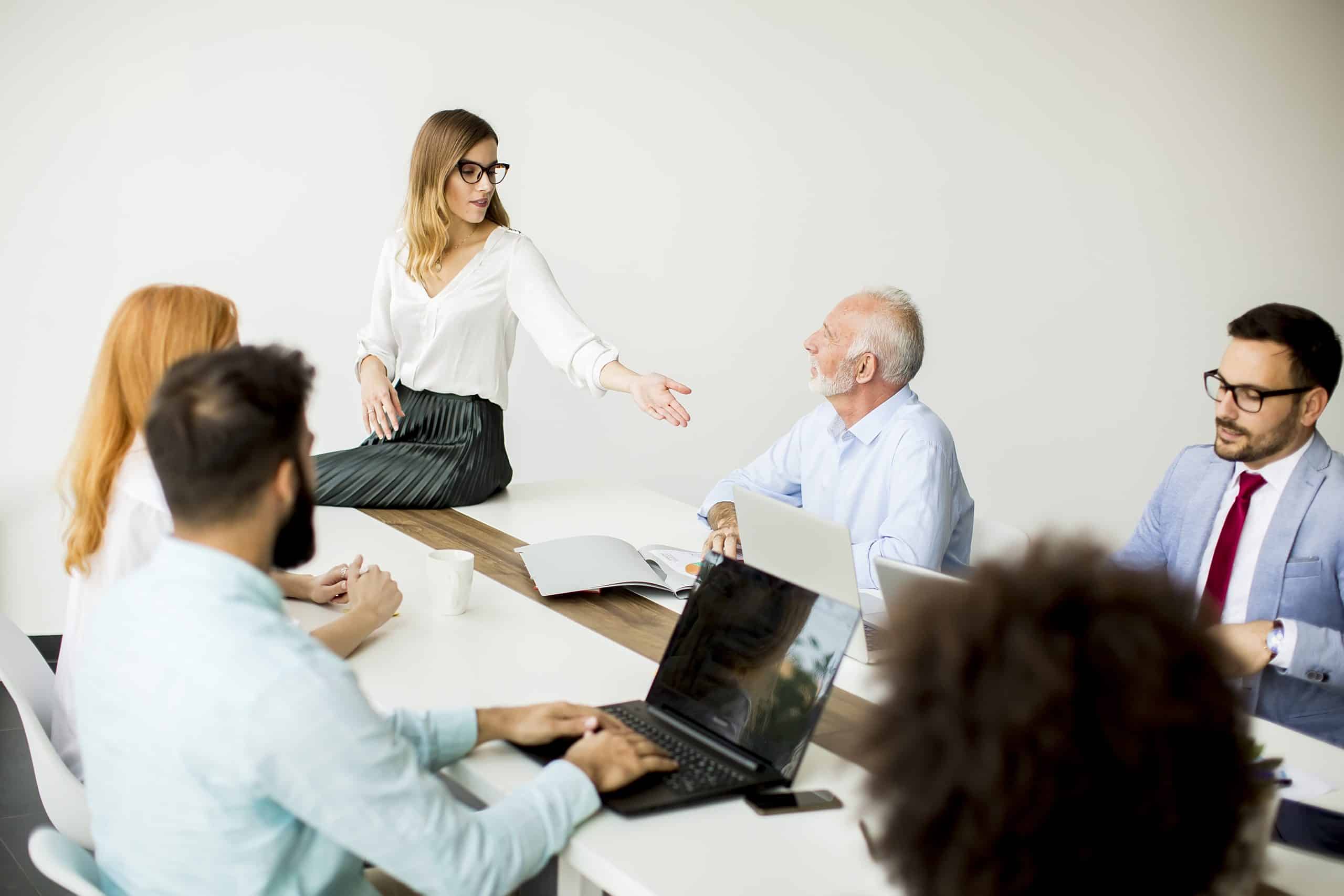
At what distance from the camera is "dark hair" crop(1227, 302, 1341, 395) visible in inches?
86.0

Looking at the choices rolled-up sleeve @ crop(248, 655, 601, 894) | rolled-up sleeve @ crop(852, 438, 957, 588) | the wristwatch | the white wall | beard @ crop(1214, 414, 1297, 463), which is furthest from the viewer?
the white wall

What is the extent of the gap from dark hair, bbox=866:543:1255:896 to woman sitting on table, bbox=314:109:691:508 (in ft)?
6.64

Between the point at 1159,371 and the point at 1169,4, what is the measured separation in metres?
1.70

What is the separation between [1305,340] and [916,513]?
0.83 m

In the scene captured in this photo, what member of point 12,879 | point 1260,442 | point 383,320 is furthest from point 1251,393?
point 12,879

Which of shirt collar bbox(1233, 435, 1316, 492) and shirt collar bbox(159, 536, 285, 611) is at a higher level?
shirt collar bbox(1233, 435, 1316, 492)

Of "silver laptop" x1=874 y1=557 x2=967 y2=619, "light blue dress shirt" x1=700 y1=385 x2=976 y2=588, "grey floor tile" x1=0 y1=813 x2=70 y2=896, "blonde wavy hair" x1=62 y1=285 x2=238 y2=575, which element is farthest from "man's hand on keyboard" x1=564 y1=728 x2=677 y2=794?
"grey floor tile" x1=0 y1=813 x2=70 y2=896

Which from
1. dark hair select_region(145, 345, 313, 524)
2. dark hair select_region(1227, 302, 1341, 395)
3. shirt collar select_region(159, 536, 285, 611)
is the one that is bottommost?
shirt collar select_region(159, 536, 285, 611)

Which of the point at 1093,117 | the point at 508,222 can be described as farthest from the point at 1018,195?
the point at 508,222

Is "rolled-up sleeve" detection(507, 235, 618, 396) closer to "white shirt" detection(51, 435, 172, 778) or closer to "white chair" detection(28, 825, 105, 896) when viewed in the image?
"white shirt" detection(51, 435, 172, 778)

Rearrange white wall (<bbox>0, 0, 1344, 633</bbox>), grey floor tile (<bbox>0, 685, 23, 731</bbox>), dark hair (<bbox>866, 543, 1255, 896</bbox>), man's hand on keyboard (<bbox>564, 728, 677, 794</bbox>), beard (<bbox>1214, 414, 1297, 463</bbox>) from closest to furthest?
dark hair (<bbox>866, 543, 1255, 896</bbox>) → man's hand on keyboard (<bbox>564, 728, 677, 794</bbox>) → beard (<bbox>1214, 414, 1297, 463</bbox>) → grey floor tile (<bbox>0, 685, 23, 731</bbox>) → white wall (<bbox>0, 0, 1344, 633</bbox>)

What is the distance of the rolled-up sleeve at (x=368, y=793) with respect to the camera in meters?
1.11

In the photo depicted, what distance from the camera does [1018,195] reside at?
5.23 meters

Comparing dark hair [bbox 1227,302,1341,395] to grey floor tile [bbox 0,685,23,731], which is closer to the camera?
dark hair [bbox 1227,302,1341,395]
